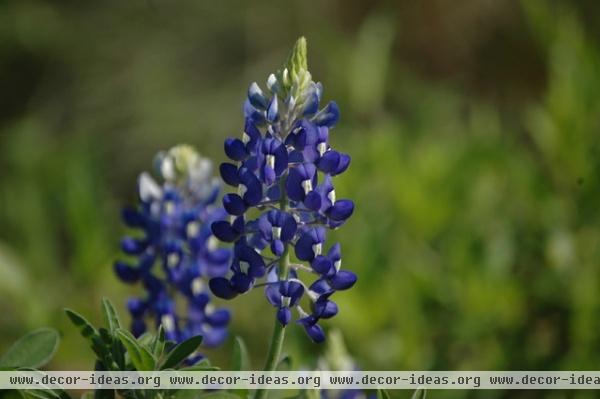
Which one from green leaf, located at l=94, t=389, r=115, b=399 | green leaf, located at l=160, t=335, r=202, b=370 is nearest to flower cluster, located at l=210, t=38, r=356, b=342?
green leaf, located at l=160, t=335, r=202, b=370

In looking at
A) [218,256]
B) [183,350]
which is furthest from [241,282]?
[218,256]

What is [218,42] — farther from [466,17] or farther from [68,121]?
[466,17]

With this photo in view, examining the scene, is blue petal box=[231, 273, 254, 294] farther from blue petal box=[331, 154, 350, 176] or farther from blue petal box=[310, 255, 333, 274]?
blue petal box=[331, 154, 350, 176]

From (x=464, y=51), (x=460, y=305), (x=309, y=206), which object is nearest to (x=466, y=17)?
(x=464, y=51)

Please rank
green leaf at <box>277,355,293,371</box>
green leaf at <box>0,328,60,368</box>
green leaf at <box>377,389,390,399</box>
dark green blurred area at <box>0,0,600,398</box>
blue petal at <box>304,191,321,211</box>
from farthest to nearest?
dark green blurred area at <box>0,0,600,398</box>
green leaf at <box>277,355,293,371</box>
green leaf at <box>0,328,60,368</box>
blue petal at <box>304,191,321,211</box>
green leaf at <box>377,389,390,399</box>

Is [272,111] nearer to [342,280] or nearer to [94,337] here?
[342,280]

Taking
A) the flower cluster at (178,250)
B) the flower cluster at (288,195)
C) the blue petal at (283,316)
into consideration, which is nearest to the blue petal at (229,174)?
the flower cluster at (288,195)

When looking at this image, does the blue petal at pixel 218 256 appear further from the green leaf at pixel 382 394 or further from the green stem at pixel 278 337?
the green leaf at pixel 382 394
